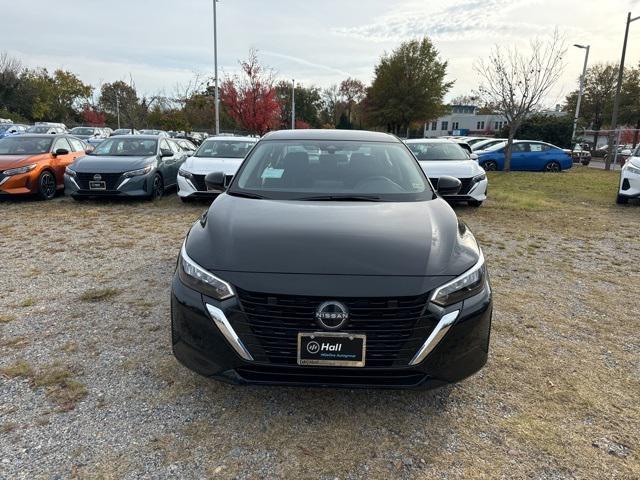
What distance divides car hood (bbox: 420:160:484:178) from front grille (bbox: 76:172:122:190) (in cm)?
615

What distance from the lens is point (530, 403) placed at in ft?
8.86

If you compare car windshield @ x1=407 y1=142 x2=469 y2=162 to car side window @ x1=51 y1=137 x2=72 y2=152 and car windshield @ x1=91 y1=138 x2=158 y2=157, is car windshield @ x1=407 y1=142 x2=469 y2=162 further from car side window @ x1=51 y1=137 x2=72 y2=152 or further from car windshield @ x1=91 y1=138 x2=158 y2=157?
car side window @ x1=51 y1=137 x2=72 y2=152

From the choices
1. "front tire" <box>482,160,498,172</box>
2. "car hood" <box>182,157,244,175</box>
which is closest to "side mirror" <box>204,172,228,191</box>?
"car hood" <box>182,157,244,175</box>

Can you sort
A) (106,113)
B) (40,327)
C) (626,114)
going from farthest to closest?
1. (106,113)
2. (626,114)
3. (40,327)

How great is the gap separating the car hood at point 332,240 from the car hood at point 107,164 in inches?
267

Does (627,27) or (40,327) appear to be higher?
(627,27)

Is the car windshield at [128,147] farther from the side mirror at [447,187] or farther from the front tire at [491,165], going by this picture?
the front tire at [491,165]

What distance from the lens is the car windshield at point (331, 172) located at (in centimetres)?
334

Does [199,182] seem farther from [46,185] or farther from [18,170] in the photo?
[18,170]

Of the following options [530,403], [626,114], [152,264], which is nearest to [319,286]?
[530,403]

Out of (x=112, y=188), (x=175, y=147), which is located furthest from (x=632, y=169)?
(x=112, y=188)

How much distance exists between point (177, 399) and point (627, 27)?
2379cm

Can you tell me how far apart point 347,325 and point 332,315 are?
93 millimetres

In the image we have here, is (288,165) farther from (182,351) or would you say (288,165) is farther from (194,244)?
(182,351)
